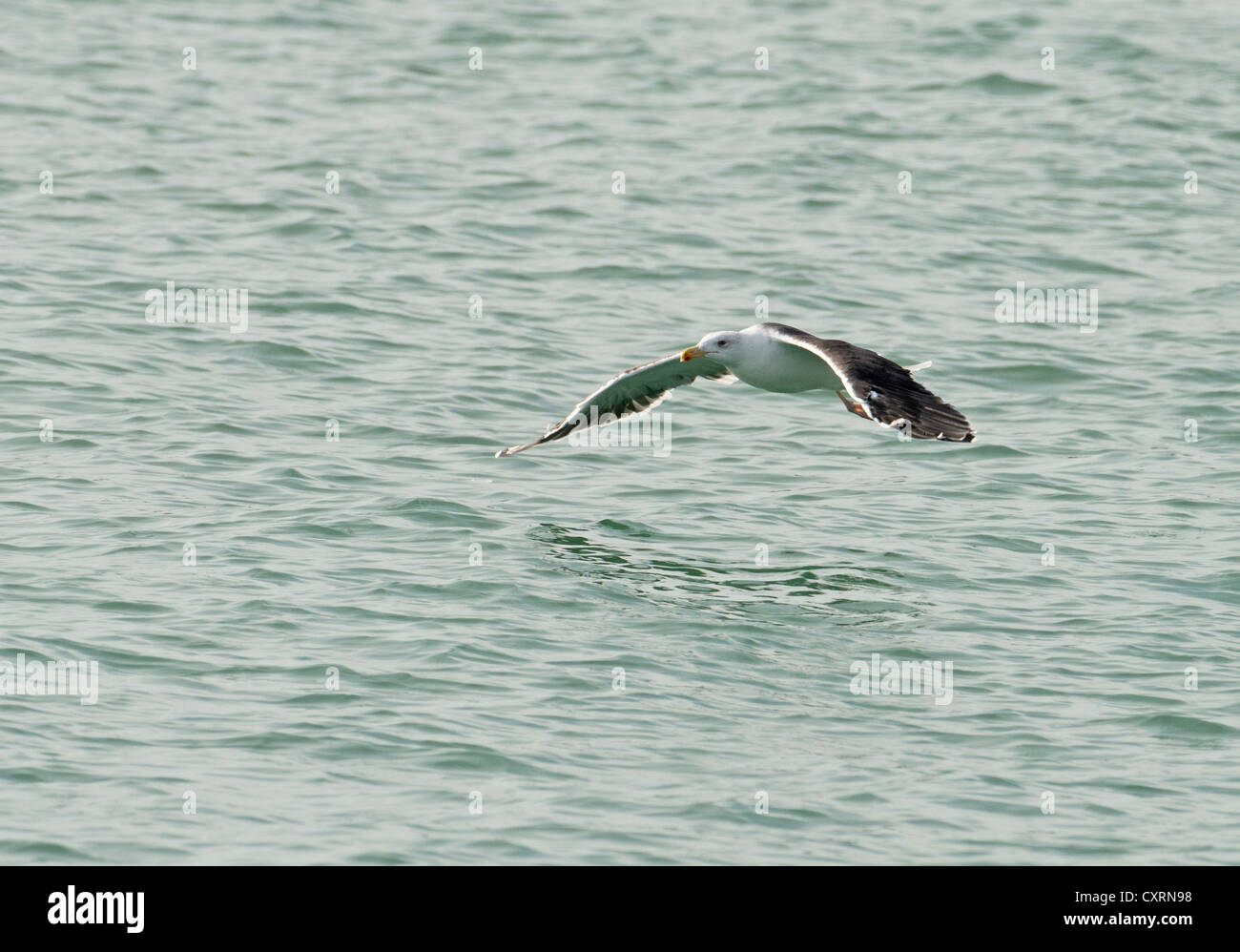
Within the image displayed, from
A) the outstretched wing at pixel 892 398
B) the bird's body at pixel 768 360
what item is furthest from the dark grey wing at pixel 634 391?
the outstretched wing at pixel 892 398

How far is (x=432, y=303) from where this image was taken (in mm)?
21672

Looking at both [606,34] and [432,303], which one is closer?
[432,303]

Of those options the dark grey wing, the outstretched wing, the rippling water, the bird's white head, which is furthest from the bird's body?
the rippling water

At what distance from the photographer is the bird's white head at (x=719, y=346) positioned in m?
15.5

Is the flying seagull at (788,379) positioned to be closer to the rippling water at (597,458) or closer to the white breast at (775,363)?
the white breast at (775,363)

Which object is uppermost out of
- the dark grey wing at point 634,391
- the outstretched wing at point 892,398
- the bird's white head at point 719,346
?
the bird's white head at point 719,346

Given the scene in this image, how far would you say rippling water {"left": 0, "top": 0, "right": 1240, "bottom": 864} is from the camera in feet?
36.8

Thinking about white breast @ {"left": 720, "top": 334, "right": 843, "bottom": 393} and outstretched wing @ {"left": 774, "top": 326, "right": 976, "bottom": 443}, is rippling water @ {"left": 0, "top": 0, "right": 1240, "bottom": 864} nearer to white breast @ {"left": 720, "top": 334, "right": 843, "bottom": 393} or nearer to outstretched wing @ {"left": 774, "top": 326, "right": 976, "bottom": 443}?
white breast @ {"left": 720, "top": 334, "right": 843, "bottom": 393}

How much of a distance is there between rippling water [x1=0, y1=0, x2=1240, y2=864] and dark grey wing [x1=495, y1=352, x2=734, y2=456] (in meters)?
0.68

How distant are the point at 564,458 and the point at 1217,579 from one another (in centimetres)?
601

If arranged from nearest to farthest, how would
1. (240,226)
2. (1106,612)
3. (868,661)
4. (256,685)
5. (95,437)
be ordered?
(256,685), (868,661), (1106,612), (95,437), (240,226)

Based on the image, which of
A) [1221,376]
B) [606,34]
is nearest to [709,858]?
[1221,376]

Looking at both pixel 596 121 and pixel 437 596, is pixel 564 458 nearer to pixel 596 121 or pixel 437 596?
pixel 437 596
